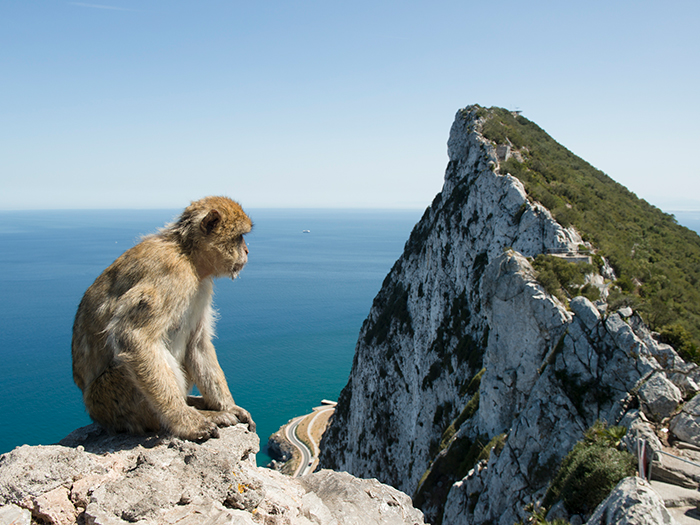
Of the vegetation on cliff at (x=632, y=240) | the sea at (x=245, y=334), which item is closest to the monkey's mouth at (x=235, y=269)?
the vegetation on cliff at (x=632, y=240)

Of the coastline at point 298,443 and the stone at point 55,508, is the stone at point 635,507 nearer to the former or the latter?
the stone at point 55,508

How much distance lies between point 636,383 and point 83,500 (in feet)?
49.3

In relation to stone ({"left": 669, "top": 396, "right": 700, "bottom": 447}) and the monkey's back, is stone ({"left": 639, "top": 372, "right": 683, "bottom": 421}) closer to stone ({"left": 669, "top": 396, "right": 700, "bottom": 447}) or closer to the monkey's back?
stone ({"left": 669, "top": 396, "right": 700, "bottom": 447})

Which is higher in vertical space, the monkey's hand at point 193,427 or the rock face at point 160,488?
the monkey's hand at point 193,427

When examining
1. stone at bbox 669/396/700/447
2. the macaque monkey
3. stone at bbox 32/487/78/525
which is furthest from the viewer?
stone at bbox 669/396/700/447

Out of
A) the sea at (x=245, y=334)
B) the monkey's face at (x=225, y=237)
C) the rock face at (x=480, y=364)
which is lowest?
the sea at (x=245, y=334)

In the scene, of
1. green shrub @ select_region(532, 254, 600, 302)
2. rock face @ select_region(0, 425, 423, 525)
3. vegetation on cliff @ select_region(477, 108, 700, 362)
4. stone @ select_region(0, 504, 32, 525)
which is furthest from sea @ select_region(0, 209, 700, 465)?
stone @ select_region(0, 504, 32, 525)

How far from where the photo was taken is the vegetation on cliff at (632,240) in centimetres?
1689

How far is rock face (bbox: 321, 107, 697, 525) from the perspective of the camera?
1467 centimetres

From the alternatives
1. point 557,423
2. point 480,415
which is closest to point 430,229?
point 480,415

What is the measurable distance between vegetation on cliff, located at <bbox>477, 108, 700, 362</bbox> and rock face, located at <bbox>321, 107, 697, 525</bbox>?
50.6 inches

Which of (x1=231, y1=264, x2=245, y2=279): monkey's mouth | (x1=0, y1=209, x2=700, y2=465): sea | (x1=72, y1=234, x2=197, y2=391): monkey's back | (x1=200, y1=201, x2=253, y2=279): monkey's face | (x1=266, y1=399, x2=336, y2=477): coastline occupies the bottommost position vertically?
(x1=266, y1=399, x2=336, y2=477): coastline

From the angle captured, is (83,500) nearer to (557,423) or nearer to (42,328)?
(557,423)

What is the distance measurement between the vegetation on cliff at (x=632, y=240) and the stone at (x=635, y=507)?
1113cm
